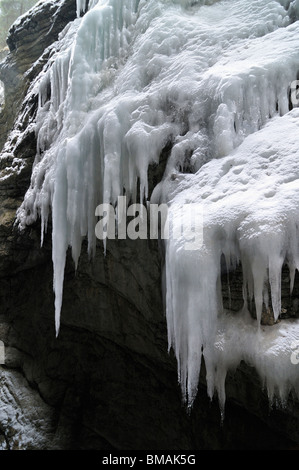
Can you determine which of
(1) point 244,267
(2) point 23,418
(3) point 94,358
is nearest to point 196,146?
(1) point 244,267

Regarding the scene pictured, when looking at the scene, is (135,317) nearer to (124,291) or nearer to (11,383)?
(124,291)

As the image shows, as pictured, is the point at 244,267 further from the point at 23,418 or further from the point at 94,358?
the point at 23,418

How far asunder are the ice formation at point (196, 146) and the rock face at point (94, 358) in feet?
1.20

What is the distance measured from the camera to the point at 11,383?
5211 mm

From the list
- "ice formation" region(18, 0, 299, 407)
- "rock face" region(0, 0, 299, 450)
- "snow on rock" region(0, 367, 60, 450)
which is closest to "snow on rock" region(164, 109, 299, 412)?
"ice formation" region(18, 0, 299, 407)

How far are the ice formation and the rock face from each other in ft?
1.20

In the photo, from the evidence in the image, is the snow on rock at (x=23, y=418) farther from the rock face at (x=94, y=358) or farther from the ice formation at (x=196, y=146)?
the ice formation at (x=196, y=146)

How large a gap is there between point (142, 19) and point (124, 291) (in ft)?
11.1

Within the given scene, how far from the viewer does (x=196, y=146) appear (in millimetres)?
3086

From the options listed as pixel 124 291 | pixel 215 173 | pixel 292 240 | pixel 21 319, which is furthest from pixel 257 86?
pixel 21 319

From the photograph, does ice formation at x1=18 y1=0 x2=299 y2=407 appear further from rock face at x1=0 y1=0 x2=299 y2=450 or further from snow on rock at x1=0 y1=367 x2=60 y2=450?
snow on rock at x1=0 y1=367 x2=60 y2=450

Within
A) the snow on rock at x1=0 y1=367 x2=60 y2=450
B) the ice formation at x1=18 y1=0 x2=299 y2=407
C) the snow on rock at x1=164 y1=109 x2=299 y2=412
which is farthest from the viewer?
the snow on rock at x1=0 y1=367 x2=60 y2=450

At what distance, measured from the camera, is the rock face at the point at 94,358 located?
3.44 meters

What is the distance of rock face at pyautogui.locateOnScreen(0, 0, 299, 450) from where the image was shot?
3436mm
